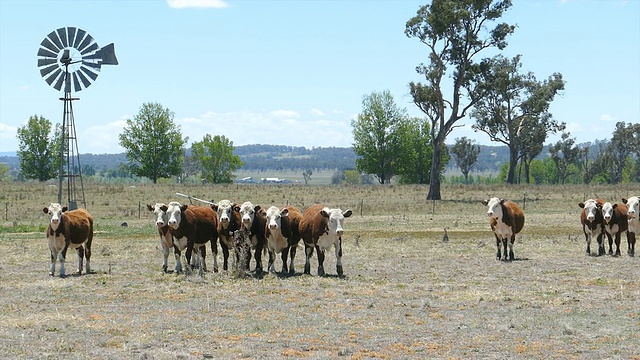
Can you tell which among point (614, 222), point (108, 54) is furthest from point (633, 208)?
point (108, 54)

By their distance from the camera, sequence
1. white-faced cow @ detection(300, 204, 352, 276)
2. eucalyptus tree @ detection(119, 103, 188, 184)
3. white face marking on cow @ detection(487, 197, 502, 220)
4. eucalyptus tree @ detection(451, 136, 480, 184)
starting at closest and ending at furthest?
white-faced cow @ detection(300, 204, 352, 276) → white face marking on cow @ detection(487, 197, 502, 220) → eucalyptus tree @ detection(119, 103, 188, 184) → eucalyptus tree @ detection(451, 136, 480, 184)

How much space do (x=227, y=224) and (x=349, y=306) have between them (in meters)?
6.26

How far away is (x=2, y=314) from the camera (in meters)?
15.6

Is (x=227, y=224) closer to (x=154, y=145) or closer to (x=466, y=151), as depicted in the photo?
(x=154, y=145)

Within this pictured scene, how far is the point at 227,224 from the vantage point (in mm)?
21688

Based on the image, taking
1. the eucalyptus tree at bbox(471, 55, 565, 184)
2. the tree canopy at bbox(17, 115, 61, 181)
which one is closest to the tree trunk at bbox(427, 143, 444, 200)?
the eucalyptus tree at bbox(471, 55, 565, 184)

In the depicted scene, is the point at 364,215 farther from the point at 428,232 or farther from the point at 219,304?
the point at 219,304

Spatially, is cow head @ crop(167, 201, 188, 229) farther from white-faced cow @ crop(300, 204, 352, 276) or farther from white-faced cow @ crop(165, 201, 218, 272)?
white-faced cow @ crop(300, 204, 352, 276)

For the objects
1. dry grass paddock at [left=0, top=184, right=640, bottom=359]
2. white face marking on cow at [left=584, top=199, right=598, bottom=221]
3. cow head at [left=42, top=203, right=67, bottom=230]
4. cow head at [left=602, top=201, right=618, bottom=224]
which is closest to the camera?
dry grass paddock at [left=0, top=184, right=640, bottom=359]

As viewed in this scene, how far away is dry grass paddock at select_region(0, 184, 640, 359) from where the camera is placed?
1264 centimetres

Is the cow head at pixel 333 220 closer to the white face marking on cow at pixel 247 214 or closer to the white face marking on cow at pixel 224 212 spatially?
the white face marking on cow at pixel 247 214

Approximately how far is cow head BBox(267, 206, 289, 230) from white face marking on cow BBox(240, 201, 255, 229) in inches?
21.6

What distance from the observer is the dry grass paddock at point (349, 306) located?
12.6m

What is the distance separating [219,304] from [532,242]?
17779 mm
